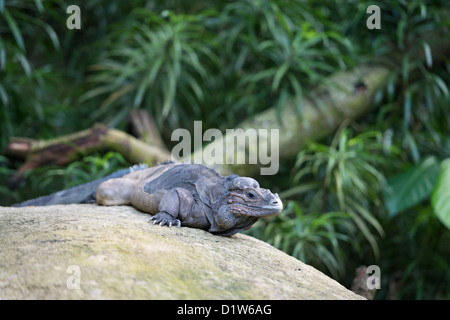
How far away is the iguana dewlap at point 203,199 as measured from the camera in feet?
10.3

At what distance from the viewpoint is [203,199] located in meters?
3.38

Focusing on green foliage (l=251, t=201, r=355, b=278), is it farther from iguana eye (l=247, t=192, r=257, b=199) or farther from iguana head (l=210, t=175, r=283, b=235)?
iguana eye (l=247, t=192, r=257, b=199)

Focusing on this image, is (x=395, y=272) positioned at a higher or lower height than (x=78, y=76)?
lower

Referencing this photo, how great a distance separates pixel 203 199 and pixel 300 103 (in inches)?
132

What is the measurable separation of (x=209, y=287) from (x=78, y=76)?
263 inches

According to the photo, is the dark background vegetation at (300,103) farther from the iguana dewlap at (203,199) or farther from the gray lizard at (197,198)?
the iguana dewlap at (203,199)

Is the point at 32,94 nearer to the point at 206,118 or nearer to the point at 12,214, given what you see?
the point at 206,118

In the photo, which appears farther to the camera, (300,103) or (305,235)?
(300,103)

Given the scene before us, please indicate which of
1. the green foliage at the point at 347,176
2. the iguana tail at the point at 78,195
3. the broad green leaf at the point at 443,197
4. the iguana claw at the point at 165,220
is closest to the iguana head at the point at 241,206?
the iguana claw at the point at 165,220

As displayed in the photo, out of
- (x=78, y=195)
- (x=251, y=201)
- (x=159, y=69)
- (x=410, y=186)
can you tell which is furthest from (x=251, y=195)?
(x=159, y=69)

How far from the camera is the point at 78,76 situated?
823 centimetres

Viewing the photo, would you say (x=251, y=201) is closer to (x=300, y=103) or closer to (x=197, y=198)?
(x=197, y=198)

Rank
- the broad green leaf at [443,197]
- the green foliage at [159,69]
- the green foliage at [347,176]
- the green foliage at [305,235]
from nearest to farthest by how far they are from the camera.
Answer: the broad green leaf at [443,197], the green foliage at [305,235], the green foliage at [347,176], the green foliage at [159,69]

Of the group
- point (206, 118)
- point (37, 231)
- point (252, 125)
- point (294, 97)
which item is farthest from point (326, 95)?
point (37, 231)
